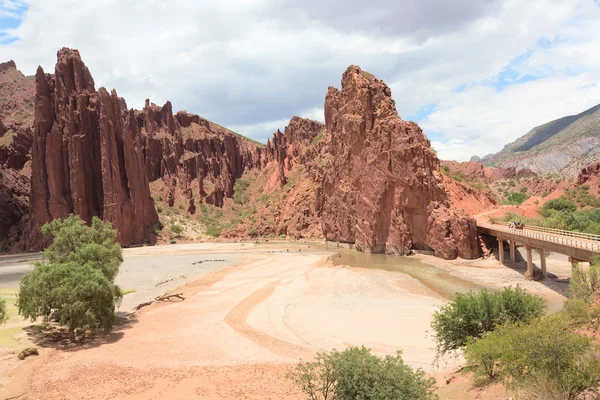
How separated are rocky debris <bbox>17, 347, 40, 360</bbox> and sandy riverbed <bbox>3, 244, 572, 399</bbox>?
1.36ft

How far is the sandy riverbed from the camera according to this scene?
15.4m

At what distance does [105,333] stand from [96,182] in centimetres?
7667

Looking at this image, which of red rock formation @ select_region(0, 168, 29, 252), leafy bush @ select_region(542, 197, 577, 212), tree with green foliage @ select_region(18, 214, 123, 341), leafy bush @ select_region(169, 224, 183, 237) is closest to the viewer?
tree with green foliage @ select_region(18, 214, 123, 341)

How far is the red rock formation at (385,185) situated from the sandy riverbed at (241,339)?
11.6m

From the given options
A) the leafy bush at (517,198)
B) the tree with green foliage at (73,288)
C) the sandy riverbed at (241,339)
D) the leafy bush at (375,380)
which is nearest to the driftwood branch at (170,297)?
the sandy riverbed at (241,339)

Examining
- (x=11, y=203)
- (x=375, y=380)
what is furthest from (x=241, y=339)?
(x=11, y=203)

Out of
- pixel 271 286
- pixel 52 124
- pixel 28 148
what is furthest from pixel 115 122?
pixel 271 286

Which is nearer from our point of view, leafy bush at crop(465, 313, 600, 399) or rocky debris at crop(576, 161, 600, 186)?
leafy bush at crop(465, 313, 600, 399)

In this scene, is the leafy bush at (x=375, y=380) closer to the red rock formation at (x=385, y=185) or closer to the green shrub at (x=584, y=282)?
the green shrub at (x=584, y=282)

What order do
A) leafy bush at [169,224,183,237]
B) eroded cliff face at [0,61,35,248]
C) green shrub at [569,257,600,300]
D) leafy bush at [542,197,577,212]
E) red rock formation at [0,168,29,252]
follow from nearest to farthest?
green shrub at [569,257,600,300] < leafy bush at [542,197,577,212] < red rock formation at [0,168,29,252] < eroded cliff face at [0,61,35,248] < leafy bush at [169,224,183,237]

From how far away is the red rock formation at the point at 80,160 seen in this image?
281ft

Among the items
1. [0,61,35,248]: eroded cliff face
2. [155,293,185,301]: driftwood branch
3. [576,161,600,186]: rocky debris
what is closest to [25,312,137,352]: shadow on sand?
[155,293,185,301]: driftwood branch

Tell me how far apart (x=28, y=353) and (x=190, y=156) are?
117883 millimetres

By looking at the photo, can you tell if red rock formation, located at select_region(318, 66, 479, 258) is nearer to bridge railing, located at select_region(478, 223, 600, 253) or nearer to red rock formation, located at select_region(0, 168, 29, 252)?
bridge railing, located at select_region(478, 223, 600, 253)
